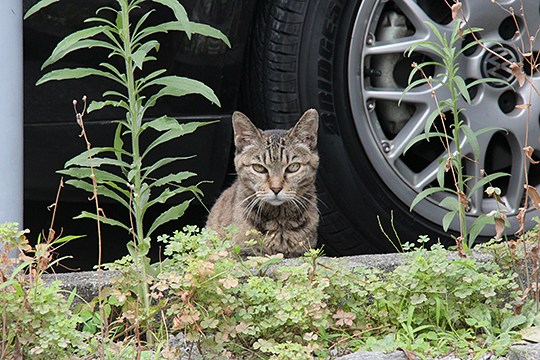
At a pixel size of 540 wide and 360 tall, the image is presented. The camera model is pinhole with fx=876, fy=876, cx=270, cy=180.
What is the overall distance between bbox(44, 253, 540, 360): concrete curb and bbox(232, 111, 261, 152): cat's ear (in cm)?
111

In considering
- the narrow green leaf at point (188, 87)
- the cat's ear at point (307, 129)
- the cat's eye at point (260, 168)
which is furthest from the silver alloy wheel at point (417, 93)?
the narrow green leaf at point (188, 87)

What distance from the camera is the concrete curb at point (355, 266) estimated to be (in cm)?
233

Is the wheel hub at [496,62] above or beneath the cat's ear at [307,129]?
above

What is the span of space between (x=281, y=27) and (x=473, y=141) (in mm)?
1219

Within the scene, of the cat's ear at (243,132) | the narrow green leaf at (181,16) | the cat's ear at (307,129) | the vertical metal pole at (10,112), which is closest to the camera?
the narrow green leaf at (181,16)

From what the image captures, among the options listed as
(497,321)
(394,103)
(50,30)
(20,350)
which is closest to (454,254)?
(497,321)

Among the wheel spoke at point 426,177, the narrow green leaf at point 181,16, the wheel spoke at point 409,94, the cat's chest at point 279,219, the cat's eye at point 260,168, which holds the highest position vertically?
the narrow green leaf at point 181,16

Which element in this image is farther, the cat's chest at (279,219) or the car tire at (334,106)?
the cat's chest at (279,219)

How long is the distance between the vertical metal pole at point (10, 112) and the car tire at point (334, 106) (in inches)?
47.5

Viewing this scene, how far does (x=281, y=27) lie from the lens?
370 cm

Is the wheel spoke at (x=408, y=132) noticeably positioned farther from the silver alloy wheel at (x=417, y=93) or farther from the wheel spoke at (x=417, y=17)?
the wheel spoke at (x=417, y=17)

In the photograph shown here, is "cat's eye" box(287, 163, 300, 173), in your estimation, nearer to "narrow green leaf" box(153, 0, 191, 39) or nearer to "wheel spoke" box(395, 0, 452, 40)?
"wheel spoke" box(395, 0, 452, 40)

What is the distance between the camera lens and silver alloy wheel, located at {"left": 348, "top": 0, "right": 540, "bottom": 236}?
371cm

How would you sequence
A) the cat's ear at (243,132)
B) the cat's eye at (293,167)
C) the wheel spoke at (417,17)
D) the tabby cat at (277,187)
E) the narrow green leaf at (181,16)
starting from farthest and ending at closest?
the cat's eye at (293,167) → the tabby cat at (277,187) → the cat's ear at (243,132) → the wheel spoke at (417,17) → the narrow green leaf at (181,16)
